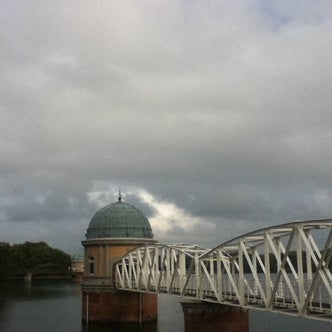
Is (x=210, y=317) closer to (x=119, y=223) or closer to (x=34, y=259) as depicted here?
(x=119, y=223)

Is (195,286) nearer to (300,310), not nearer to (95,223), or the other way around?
(300,310)

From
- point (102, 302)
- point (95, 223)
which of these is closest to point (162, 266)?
point (102, 302)

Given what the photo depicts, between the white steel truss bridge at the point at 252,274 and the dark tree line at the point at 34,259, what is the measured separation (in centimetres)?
9549

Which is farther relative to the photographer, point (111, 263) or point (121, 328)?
point (111, 263)

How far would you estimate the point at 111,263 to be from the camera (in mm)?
53281

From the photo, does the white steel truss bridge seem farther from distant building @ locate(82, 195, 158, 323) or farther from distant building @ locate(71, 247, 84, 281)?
distant building @ locate(71, 247, 84, 281)

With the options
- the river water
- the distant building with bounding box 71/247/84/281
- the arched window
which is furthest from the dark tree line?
the arched window

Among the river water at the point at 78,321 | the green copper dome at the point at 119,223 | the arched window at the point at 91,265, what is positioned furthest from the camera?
the arched window at the point at 91,265

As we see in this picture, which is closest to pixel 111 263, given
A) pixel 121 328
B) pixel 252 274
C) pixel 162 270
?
pixel 121 328

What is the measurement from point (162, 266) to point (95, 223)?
1630 centimetres

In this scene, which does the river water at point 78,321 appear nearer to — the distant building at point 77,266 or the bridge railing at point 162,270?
the bridge railing at point 162,270

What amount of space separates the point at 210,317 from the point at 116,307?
54.2ft

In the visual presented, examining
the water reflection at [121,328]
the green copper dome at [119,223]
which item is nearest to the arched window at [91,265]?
the green copper dome at [119,223]

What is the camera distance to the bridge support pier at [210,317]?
118ft
